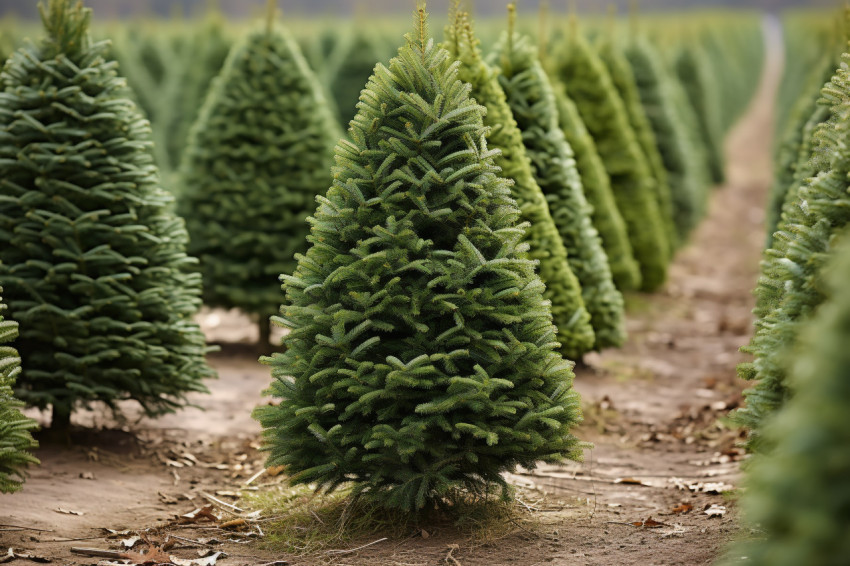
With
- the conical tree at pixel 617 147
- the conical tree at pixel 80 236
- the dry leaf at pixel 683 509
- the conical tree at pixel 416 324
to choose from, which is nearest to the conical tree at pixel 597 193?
the conical tree at pixel 617 147

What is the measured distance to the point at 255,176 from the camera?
30.8 feet

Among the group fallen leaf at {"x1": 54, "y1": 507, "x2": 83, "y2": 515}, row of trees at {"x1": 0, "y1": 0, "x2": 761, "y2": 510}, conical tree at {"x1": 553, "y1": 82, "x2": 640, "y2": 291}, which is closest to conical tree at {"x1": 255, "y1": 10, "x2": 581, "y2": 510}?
row of trees at {"x1": 0, "y1": 0, "x2": 761, "y2": 510}

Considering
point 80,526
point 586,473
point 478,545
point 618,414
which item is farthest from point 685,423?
point 80,526

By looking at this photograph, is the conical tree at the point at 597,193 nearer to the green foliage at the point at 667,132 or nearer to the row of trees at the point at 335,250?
the row of trees at the point at 335,250

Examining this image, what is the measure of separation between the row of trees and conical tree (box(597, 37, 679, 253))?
4213 mm

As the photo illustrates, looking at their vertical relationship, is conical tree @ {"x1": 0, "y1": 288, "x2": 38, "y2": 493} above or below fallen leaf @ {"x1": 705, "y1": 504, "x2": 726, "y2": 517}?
above

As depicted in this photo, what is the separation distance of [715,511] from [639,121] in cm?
1015

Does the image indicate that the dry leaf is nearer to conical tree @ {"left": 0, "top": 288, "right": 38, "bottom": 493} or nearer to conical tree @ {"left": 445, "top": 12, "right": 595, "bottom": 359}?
conical tree @ {"left": 445, "top": 12, "right": 595, "bottom": 359}

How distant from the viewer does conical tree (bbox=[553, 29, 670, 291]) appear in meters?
11.7

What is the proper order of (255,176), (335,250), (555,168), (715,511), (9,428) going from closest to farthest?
(9,428), (335,250), (715,511), (555,168), (255,176)

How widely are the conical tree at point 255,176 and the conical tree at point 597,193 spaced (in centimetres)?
260

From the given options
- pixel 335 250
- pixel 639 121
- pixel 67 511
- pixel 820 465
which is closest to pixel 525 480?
pixel 335 250

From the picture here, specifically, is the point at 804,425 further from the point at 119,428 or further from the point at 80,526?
the point at 119,428

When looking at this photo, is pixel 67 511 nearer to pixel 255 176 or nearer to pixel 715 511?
pixel 715 511
